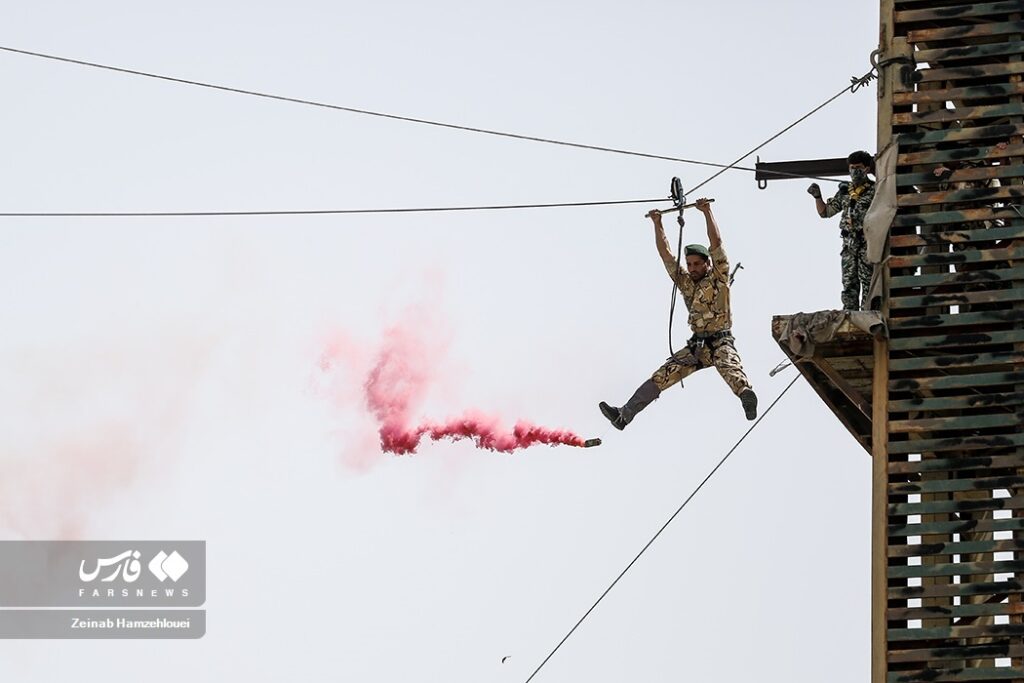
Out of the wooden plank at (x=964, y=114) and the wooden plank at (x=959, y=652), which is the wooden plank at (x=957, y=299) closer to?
the wooden plank at (x=964, y=114)

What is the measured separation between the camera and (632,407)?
25.9m

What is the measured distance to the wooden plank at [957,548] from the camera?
71.4 feet

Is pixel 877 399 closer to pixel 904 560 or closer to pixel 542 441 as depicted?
pixel 904 560

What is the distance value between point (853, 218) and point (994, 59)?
2100 millimetres

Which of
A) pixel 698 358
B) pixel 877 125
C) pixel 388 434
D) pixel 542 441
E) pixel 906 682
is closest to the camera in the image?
pixel 906 682

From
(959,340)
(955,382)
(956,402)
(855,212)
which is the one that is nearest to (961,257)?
(959,340)

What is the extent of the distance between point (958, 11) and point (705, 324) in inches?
179

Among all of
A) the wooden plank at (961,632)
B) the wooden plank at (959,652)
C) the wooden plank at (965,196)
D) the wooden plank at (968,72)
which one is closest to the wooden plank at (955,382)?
the wooden plank at (965,196)

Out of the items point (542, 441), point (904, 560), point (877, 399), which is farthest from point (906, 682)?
point (542, 441)

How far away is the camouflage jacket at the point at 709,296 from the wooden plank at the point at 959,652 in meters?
5.08

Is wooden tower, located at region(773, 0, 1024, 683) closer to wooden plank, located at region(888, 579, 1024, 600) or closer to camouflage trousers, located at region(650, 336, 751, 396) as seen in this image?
wooden plank, located at region(888, 579, 1024, 600)

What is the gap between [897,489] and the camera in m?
22.2

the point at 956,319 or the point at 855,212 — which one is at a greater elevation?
the point at 855,212

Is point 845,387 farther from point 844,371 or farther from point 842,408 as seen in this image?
→ point 842,408
